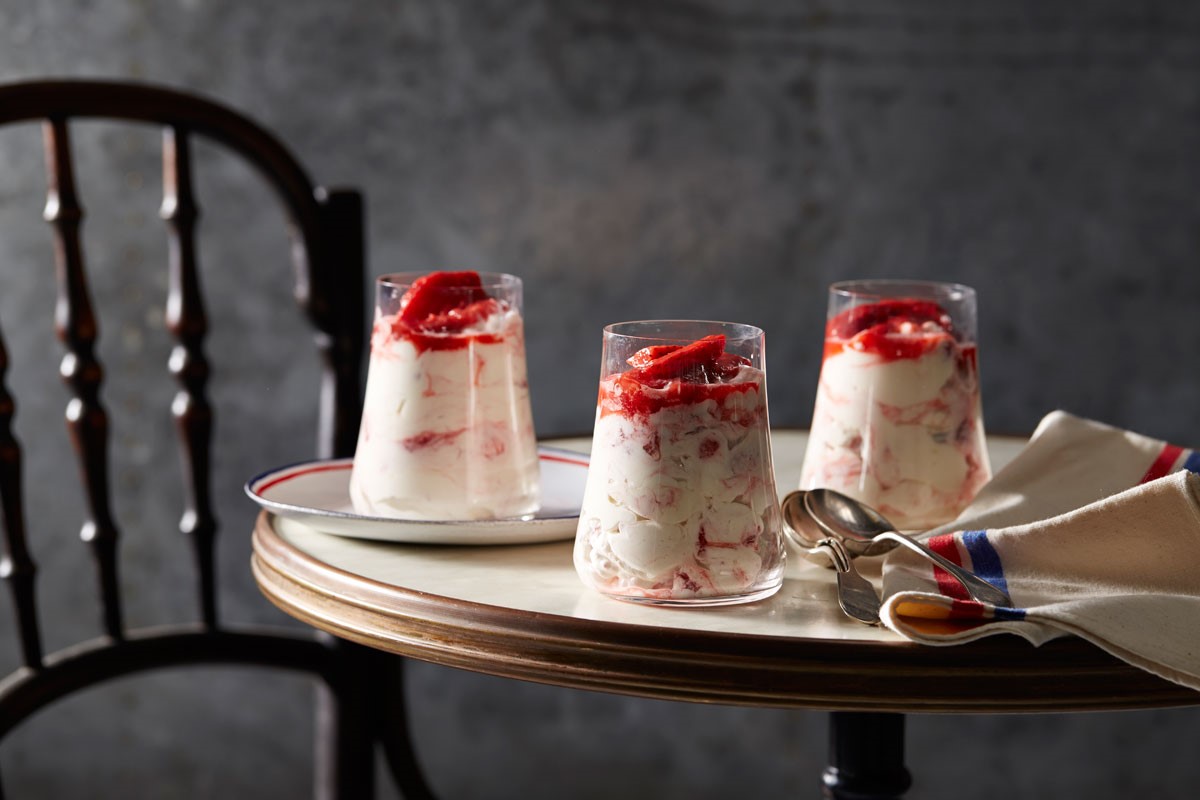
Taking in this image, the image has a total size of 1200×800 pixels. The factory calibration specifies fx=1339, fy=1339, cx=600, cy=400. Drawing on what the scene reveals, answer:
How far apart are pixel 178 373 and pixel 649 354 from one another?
25.7 inches

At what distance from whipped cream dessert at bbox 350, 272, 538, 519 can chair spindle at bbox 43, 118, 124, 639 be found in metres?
0.40

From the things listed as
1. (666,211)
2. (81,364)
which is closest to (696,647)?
(81,364)

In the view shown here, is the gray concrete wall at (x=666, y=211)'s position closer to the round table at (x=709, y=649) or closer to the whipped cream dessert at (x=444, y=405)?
the whipped cream dessert at (x=444, y=405)

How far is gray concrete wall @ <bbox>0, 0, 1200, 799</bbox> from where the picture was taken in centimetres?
194

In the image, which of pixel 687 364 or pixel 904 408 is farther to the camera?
pixel 904 408

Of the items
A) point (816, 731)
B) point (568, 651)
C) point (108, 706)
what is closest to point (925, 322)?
point (568, 651)

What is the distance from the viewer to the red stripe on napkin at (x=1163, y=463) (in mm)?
859

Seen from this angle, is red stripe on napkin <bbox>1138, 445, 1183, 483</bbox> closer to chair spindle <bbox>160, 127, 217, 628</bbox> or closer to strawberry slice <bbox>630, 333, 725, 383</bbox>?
strawberry slice <bbox>630, 333, 725, 383</bbox>

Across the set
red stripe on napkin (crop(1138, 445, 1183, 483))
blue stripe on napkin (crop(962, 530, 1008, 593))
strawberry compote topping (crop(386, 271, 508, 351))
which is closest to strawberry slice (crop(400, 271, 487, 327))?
strawberry compote topping (crop(386, 271, 508, 351))

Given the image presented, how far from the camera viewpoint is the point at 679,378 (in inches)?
27.5

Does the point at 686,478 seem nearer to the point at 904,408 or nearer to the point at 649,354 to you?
the point at 649,354

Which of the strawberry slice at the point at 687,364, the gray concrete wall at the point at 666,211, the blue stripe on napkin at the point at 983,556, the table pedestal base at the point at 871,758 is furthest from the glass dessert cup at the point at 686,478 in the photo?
the gray concrete wall at the point at 666,211

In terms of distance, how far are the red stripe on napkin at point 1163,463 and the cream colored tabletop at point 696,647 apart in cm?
21

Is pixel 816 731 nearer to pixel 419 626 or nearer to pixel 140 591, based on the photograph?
pixel 140 591
